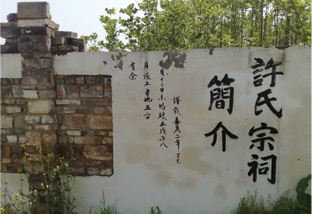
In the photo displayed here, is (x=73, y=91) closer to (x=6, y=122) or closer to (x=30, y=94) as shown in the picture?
(x=30, y=94)

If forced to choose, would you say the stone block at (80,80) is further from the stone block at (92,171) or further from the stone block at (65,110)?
the stone block at (92,171)

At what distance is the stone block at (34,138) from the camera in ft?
10.1

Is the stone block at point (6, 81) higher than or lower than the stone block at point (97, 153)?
higher

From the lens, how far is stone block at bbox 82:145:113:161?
3.13m

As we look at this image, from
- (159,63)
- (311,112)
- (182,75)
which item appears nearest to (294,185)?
(311,112)

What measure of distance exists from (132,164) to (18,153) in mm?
1373

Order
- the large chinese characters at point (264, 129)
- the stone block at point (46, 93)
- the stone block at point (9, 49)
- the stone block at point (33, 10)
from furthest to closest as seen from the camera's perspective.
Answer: the stone block at point (9, 49) < the stone block at point (46, 93) < the stone block at point (33, 10) < the large chinese characters at point (264, 129)

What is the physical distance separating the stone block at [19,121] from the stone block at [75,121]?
51 centimetres

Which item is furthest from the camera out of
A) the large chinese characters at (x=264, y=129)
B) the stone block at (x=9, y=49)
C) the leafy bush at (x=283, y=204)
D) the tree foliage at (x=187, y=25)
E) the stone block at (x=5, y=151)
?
the tree foliage at (x=187, y=25)

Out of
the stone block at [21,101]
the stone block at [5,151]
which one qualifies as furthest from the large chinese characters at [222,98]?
the stone block at [5,151]

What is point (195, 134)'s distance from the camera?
2965 mm

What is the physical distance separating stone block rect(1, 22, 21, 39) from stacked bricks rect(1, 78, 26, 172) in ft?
1.64

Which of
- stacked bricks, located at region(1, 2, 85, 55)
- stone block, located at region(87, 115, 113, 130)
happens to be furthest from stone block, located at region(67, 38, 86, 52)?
stone block, located at region(87, 115, 113, 130)

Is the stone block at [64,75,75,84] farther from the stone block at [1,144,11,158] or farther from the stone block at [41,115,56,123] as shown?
the stone block at [1,144,11,158]
